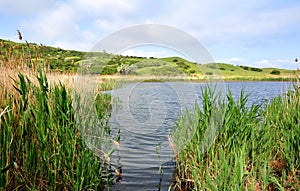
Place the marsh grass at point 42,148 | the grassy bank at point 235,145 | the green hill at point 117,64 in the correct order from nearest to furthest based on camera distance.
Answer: the marsh grass at point 42,148 < the grassy bank at point 235,145 < the green hill at point 117,64

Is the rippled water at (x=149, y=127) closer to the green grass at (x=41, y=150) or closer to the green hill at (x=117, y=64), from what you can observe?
the green hill at (x=117, y=64)

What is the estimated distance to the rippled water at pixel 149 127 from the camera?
5.23 meters

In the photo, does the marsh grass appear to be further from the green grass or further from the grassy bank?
the grassy bank

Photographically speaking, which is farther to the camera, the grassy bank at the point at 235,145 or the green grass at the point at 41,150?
the grassy bank at the point at 235,145

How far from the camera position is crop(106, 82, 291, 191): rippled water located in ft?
17.2

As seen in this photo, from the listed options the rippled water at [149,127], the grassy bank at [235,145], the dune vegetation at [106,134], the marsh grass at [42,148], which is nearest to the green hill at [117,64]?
the dune vegetation at [106,134]

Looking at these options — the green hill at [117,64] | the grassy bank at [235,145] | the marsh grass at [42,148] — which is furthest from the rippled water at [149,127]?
the marsh grass at [42,148]

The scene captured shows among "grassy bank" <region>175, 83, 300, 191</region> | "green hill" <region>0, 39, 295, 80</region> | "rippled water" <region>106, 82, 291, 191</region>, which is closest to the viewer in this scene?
"grassy bank" <region>175, 83, 300, 191</region>

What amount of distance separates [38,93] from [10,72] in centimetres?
132

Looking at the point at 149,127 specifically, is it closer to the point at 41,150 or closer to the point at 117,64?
the point at 117,64

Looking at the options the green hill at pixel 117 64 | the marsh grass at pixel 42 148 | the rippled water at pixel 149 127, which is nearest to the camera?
the marsh grass at pixel 42 148

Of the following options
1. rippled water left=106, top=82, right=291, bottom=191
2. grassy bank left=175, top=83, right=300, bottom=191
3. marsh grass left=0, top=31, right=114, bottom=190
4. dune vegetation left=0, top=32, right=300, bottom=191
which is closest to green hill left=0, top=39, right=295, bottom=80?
dune vegetation left=0, top=32, right=300, bottom=191

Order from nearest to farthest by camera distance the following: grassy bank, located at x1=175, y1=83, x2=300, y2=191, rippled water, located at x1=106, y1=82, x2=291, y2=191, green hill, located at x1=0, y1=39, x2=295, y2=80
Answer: grassy bank, located at x1=175, y1=83, x2=300, y2=191, green hill, located at x1=0, y1=39, x2=295, y2=80, rippled water, located at x1=106, y1=82, x2=291, y2=191

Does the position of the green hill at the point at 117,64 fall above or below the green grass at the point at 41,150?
above
